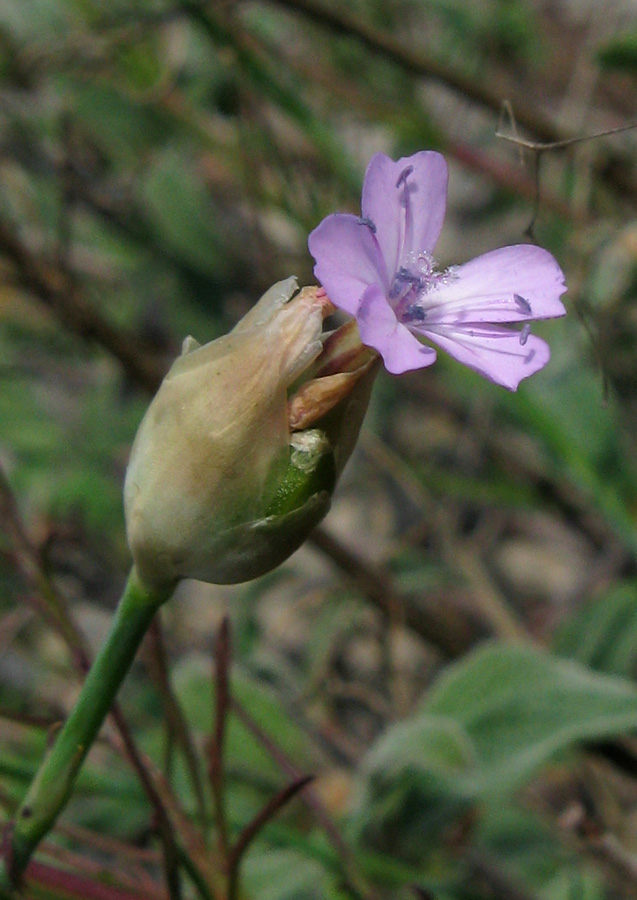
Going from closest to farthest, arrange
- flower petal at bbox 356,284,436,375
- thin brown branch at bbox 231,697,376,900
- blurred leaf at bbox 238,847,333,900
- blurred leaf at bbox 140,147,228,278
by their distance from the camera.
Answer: flower petal at bbox 356,284,436,375 → thin brown branch at bbox 231,697,376,900 → blurred leaf at bbox 238,847,333,900 → blurred leaf at bbox 140,147,228,278

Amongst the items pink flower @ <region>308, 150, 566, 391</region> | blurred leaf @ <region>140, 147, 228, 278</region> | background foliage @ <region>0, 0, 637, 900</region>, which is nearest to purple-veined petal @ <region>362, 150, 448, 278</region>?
pink flower @ <region>308, 150, 566, 391</region>

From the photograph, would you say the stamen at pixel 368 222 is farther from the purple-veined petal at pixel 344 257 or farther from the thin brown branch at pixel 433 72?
the thin brown branch at pixel 433 72

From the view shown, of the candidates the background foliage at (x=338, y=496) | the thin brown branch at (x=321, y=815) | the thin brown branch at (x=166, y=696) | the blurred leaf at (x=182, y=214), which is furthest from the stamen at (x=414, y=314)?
the blurred leaf at (x=182, y=214)

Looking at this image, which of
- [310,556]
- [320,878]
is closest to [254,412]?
[320,878]

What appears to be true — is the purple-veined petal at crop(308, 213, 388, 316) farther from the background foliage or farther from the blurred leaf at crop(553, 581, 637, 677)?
the blurred leaf at crop(553, 581, 637, 677)

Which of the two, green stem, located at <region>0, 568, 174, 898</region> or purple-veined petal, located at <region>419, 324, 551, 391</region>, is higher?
purple-veined petal, located at <region>419, 324, 551, 391</region>

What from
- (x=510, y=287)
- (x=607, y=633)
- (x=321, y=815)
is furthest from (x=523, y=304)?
(x=607, y=633)
